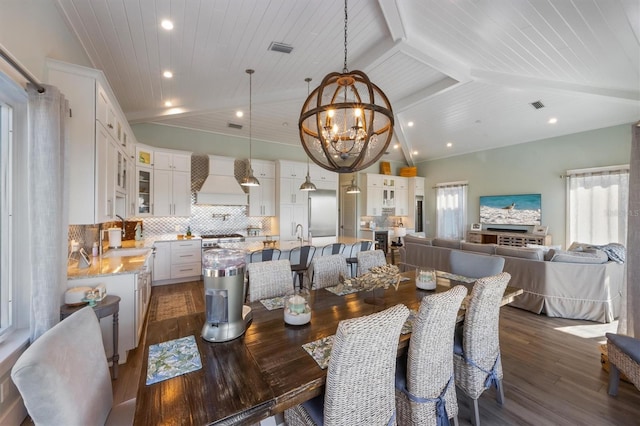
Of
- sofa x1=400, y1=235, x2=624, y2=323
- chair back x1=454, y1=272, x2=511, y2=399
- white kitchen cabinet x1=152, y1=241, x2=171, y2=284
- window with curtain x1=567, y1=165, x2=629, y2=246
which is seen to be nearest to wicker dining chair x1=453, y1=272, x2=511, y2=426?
chair back x1=454, y1=272, x2=511, y2=399

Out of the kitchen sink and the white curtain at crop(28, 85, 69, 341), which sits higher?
the white curtain at crop(28, 85, 69, 341)

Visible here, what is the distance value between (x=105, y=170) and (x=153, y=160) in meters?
2.56

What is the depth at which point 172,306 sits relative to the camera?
396cm

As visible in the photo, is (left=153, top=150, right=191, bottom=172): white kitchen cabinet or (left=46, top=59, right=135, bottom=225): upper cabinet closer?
→ (left=46, top=59, right=135, bottom=225): upper cabinet

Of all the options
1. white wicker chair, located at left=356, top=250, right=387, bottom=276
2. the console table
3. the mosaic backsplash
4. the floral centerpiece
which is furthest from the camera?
the console table

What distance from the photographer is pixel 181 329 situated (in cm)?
158

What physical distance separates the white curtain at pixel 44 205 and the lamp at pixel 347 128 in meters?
1.76

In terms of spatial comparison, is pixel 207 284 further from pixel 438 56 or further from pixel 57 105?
pixel 438 56

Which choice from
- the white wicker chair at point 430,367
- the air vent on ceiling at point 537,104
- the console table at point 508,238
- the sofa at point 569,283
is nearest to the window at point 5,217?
the white wicker chair at point 430,367

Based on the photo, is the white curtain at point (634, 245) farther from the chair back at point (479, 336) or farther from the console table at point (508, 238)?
the console table at point (508, 238)

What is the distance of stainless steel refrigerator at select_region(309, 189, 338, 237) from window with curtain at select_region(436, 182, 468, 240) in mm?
3656

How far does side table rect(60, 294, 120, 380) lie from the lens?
6.94 ft

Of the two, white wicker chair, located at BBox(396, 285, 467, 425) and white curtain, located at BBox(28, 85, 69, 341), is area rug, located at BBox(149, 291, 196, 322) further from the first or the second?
white wicker chair, located at BBox(396, 285, 467, 425)

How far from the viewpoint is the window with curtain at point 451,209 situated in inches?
310
